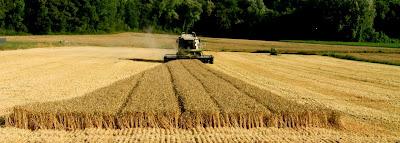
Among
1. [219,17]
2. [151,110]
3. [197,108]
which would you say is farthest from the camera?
[219,17]

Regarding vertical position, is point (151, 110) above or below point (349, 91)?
above

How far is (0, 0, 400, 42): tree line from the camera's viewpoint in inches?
3642

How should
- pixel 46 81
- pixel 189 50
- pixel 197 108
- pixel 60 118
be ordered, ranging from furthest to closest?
1. pixel 189 50
2. pixel 46 81
3. pixel 197 108
4. pixel 60 118

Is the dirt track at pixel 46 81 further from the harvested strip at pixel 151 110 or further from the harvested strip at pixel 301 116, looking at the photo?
the harvested strip at pixel 301 116

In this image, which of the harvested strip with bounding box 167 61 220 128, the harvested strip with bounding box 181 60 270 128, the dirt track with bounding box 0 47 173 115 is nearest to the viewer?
the harvested strip with bounding box 167 61 220 128

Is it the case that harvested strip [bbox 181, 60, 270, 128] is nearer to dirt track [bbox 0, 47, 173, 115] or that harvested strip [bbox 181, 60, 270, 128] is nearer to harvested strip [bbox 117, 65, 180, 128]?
harvested strip [bbox 117, 65, 180, 128]

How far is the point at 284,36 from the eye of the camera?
102438 millimetres

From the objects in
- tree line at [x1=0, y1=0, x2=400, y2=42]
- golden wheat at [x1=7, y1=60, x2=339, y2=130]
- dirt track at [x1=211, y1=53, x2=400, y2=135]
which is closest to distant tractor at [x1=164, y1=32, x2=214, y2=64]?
dirt track at [x1=211, y1=53, x2=400, y2=135]

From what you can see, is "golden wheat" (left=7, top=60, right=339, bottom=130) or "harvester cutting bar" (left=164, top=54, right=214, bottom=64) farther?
"harvester cutting bar" (left=164, top=54, right=214, bottom=64)

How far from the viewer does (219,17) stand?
11194 centimetres

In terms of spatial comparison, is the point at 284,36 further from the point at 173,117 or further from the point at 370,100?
the point at 173,117

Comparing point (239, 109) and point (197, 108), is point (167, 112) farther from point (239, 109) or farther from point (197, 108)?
point (239, 109)

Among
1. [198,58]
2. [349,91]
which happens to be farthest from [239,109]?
[198,58]

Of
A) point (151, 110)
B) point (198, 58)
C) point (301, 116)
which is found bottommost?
point (198, 58)
